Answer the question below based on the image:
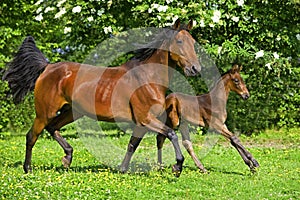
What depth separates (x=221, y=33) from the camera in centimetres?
1703

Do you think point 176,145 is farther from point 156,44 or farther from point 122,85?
point 156,44

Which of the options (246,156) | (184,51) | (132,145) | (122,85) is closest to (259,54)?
(246,156)

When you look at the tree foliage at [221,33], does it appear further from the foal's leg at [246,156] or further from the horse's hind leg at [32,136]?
the horse's hind leg at [32,136]

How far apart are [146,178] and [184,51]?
7.16ft

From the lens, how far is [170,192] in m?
8.21

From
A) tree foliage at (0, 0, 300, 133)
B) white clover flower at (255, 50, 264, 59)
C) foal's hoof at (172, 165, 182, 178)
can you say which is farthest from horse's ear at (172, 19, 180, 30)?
white clover flower at (255, 50, 264, 59)

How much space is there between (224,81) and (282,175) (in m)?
2.27

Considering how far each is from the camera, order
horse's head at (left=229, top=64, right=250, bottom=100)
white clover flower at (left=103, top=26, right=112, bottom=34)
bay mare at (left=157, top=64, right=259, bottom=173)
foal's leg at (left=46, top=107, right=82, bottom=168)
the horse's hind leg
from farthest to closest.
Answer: white clover flower at (left=103, top=26, right=112, bottom=34) < horse's head at (left=229, top=64, right=250, bottom=100) < bay mare at (left=157, top=64, right=259, bottom=173) < foal's leg at (left=46, top=107, right=82, bottom=168) < the horse's hind leg

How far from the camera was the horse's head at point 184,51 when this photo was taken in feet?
29.5

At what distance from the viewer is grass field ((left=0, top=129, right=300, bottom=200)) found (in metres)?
7.89

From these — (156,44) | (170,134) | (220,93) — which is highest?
(156,44)

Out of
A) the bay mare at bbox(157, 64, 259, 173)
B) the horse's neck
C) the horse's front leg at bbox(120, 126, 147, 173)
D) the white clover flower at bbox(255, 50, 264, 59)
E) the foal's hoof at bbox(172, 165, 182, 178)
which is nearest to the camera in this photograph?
the foal's hoof at bbox(172, 165, 182, 178)

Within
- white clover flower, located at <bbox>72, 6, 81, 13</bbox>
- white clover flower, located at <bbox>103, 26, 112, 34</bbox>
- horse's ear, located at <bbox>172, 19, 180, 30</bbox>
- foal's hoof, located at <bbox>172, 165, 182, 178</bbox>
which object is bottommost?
foal's hoof, located at <bbox>172, 165, 182, 178</bbox>

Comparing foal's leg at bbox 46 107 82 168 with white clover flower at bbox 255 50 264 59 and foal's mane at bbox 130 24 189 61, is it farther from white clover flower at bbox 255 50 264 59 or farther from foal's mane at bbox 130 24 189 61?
white clover flower at bbox 255 50 264 59
